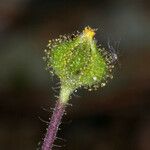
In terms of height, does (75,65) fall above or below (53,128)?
above

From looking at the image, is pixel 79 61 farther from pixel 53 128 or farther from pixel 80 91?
pixel 80 91

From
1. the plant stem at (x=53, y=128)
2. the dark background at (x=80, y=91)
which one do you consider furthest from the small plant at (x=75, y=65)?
the dark background at (x=80, y=91)

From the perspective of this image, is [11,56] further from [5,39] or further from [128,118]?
[128,118]

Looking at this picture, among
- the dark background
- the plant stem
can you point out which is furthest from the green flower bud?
the dark background

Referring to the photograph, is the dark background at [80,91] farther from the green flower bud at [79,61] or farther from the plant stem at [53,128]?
the plant stem at [53,128]

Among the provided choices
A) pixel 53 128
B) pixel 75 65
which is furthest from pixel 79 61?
pixel 53 128

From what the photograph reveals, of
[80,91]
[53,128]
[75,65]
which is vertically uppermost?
[80,91]

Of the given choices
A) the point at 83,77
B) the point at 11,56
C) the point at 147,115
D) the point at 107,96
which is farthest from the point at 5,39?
the point at 83,77
